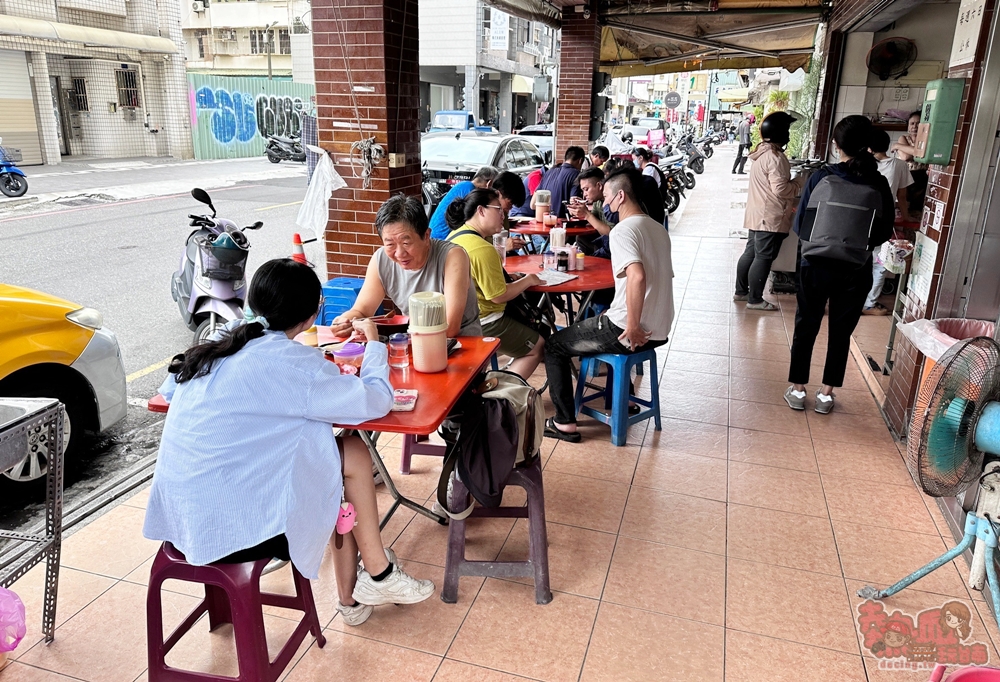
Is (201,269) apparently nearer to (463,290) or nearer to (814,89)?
(463,290)

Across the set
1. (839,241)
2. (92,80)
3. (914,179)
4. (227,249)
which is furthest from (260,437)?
(92,80)

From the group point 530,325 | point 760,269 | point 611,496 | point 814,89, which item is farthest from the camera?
point 814,89

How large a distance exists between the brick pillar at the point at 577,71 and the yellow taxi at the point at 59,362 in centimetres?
768

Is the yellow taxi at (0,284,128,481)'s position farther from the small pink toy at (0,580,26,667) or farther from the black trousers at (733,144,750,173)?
the black trousers at (733,144,750,173)

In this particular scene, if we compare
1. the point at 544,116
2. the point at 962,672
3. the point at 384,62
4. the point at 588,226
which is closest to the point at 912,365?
the point at 962,672

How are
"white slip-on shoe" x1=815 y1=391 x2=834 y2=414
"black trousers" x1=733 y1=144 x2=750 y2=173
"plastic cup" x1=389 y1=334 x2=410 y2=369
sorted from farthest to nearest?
"black trousers" x1=733 y1=144 x2=750 y2=173
"white slip-on shoe" x1=815 y1=391 x2=834 y2=414
"plastic cup" x1=389 y1=334 x2=410 y2=369

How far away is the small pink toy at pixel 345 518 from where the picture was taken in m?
2.19

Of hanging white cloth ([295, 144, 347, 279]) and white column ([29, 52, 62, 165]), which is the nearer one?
hanging white cloth ([295, 144, 347, 279])

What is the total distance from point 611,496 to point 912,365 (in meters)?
1.82

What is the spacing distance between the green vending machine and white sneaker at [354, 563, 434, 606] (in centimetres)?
324

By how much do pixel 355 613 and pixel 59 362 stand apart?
6.17 feet

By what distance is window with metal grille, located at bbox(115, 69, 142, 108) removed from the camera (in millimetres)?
18469

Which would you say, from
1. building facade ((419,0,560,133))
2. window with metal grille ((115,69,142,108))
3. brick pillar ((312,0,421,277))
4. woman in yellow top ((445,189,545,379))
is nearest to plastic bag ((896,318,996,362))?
woman in yellow top ((445,189,545,379))

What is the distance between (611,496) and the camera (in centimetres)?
329
